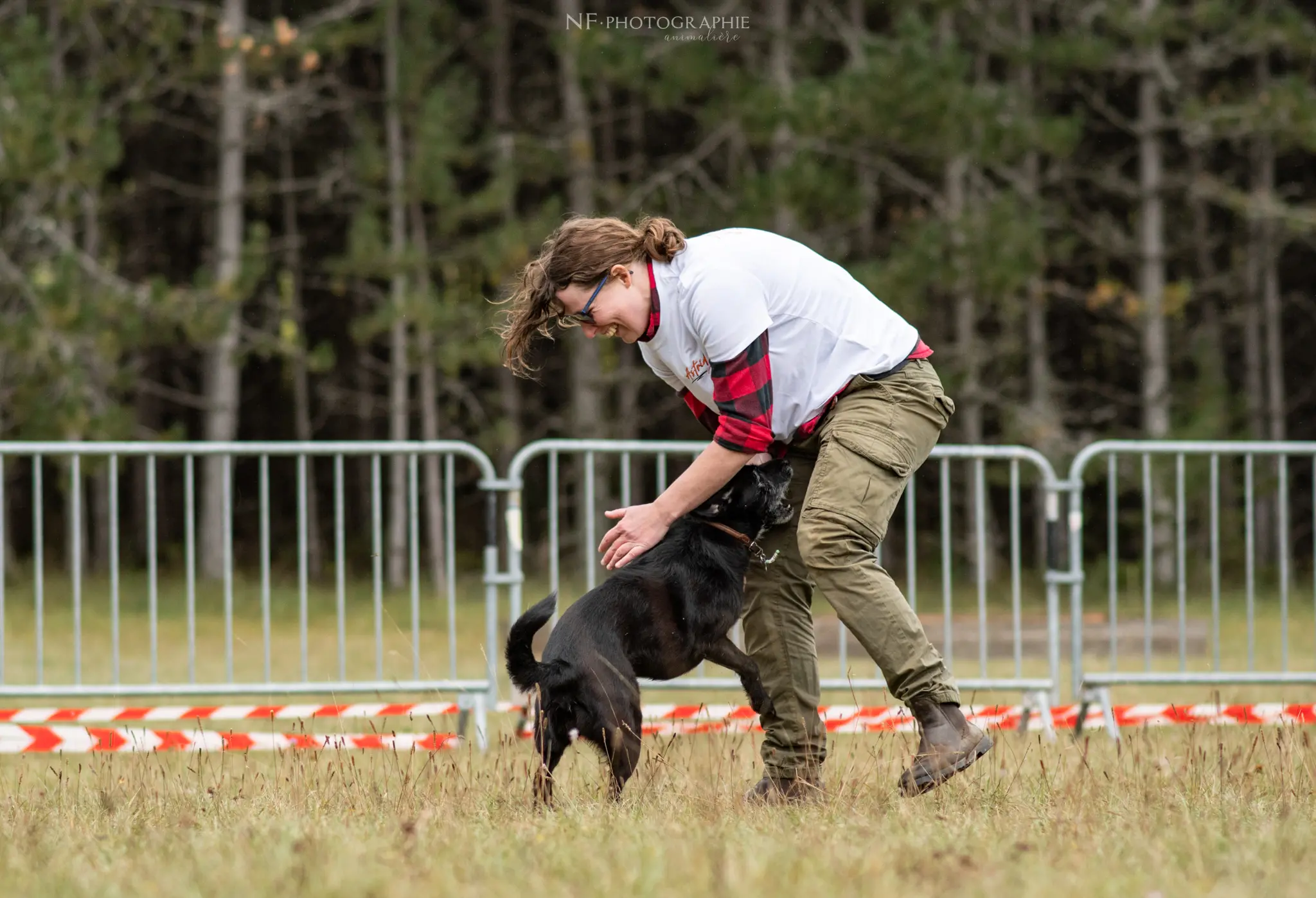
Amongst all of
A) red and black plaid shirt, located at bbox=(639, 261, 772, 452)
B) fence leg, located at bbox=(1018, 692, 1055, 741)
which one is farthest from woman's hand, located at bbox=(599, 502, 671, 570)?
fence leg, located at bbox=(1018, 692, 1055, 741)

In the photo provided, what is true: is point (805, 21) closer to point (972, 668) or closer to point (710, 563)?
point (972, 668)

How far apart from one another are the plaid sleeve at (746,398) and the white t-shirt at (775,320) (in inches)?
1.3

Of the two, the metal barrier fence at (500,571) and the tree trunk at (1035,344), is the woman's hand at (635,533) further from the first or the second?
the tree trunk at (1035,344)

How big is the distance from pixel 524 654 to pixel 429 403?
12.4 m

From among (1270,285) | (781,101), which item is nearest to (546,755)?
(781,101)

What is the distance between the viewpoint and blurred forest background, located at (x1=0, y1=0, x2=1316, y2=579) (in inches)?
547

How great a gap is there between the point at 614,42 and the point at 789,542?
10.8m

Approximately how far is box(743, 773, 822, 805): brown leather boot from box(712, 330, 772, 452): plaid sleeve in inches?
37.7

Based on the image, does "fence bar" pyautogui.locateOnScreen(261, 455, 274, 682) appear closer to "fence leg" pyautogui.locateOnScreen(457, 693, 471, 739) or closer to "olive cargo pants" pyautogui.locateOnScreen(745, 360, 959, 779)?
"fence leg" pyautogui.locateOnScreen(457, 693, 471, 739)

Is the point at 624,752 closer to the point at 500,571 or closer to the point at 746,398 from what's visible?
the point at 746,398

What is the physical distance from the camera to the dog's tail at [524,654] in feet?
12.9

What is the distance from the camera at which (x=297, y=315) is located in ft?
58.0

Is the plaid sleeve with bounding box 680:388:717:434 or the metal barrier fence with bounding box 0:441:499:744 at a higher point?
the plaid sleeve with bounding box 680:388:717:434

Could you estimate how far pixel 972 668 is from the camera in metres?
9.37
